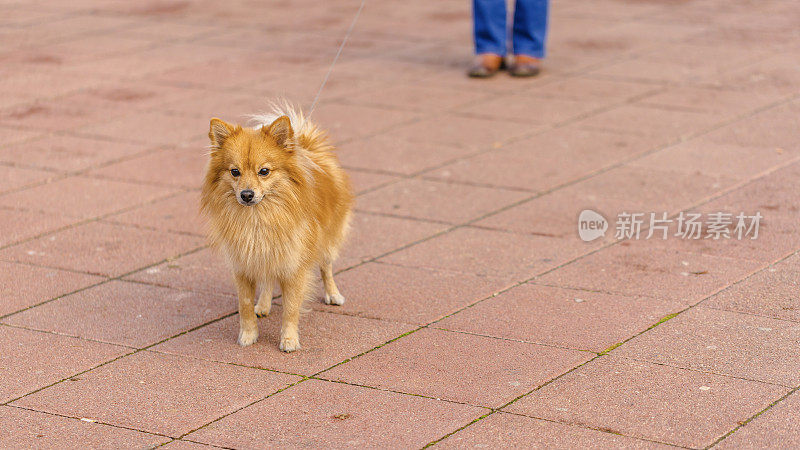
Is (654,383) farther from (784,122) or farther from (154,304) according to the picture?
(784,122)

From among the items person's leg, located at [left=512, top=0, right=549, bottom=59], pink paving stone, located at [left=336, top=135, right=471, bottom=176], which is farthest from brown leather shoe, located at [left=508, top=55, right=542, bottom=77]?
pink paving stone, located at [left=336, top=135, right=471, bottom=176]

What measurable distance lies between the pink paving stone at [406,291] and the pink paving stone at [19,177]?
10.4ft

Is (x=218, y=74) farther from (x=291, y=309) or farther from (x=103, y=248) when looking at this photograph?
(x=291, y=309)

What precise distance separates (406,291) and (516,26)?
19.2 feet

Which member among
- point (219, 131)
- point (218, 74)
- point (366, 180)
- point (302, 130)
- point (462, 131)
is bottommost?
point (366, 180)

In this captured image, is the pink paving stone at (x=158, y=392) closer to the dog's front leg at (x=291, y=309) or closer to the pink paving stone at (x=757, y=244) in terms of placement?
the dog's front leg at (x=291, y=309)

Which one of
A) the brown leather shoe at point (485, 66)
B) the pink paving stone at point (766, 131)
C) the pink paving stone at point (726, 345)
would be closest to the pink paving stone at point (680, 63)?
the brown leather shoe at point (485, 66)

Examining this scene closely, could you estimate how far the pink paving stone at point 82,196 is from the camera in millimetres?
8117

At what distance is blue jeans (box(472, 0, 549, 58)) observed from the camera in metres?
11.6

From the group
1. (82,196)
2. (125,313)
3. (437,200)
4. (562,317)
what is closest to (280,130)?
(125,313)

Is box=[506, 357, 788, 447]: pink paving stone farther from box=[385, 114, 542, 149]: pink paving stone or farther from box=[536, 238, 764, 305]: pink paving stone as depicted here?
box=[385, 114, 542, 149]: pink paving stone

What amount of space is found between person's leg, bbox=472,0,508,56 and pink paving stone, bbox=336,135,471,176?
2473mm

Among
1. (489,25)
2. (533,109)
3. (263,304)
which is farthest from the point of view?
(489,25)

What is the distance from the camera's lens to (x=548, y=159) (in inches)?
356
